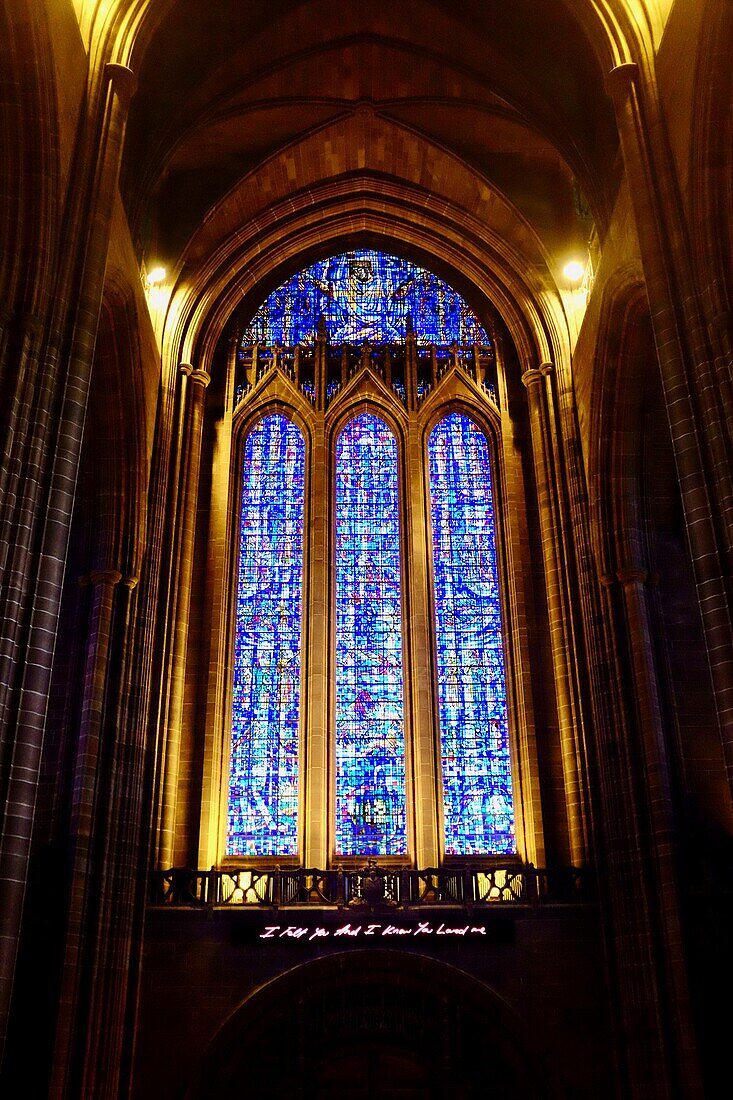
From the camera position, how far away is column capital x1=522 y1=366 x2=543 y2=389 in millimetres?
17438

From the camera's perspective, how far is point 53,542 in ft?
31.4

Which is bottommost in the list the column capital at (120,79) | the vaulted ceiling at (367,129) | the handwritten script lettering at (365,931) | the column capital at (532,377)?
the handwritten script lettering at (365,931)

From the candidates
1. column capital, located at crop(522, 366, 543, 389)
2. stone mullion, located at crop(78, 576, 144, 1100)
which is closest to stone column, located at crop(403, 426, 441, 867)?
column capital, located at crop(522, 366, 543, 389)

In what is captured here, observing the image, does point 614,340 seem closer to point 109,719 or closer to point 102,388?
point 102,388

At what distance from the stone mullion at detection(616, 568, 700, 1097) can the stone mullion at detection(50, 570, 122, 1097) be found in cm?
663

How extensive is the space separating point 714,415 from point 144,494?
831cm

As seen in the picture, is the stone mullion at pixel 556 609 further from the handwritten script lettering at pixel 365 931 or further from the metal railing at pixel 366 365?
the handwritten script lettering at pixel 365 931

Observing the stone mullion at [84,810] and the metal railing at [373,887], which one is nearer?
the stone mullion at [84,810]

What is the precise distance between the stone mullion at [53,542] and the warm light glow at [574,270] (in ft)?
25.4

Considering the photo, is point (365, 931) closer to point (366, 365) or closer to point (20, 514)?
point (20, 514)

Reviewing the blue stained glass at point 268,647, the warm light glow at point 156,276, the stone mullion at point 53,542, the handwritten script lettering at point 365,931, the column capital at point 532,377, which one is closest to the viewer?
the stone mullion at point 53,542

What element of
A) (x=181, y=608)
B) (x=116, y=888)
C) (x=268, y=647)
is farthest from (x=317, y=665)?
(x=116, y=888)

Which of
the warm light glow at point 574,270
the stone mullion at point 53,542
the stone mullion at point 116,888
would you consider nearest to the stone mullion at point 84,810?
→ the stone mullion at point 116,888

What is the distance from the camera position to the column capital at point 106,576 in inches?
571
